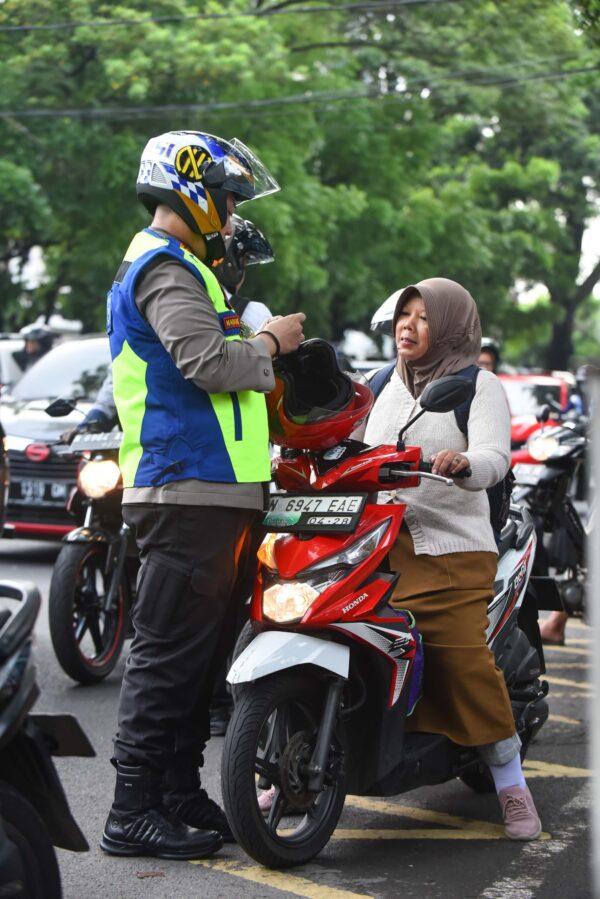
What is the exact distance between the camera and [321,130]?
2527 centimetres

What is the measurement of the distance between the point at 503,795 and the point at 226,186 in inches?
82.6

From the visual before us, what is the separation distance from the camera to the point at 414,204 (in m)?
28.8

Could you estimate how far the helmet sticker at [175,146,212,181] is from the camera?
4211mm

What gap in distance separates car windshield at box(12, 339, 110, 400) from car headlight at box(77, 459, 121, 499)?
403cm

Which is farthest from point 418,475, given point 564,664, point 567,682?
point 564,664

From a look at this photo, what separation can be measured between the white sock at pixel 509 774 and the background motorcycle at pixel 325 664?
247mm

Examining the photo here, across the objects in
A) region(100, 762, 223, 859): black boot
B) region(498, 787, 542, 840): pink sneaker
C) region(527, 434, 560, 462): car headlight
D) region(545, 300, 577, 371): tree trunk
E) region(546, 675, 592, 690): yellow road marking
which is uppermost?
region(100, 762, 223, 859): black boot

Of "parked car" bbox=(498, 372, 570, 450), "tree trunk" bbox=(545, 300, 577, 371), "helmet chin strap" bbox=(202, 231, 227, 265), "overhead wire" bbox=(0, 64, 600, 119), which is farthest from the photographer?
Result: "tree trunk" bbox=(545, 300, 577, 371)

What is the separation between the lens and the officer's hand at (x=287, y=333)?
13.8 feet

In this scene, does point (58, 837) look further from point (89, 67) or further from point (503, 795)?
point (89, 67)

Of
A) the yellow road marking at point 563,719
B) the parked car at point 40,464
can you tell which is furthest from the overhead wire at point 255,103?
the yellow road marking at point 563,719

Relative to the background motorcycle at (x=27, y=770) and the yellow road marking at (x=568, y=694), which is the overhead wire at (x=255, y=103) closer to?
the yellow road marking at (x=568, y=694)

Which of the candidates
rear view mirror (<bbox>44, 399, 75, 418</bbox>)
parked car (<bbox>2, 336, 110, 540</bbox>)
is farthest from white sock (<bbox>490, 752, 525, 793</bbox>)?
parked car (<bbox>2, 336, 110, 540</bbox>)

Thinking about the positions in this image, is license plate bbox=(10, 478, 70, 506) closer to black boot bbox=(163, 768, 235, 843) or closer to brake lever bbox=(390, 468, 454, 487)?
black boot bbox=(163, 768, 235, 843)
